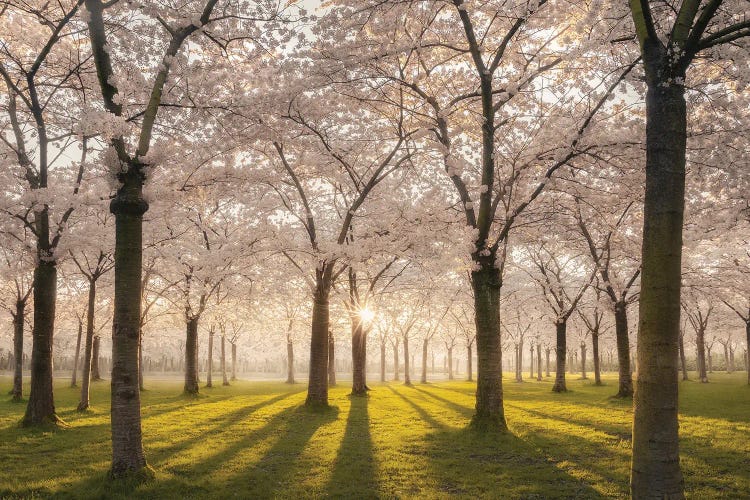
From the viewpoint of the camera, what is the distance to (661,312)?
16.6 ft

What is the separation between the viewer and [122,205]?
7.88 m

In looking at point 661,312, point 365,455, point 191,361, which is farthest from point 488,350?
point 191,361

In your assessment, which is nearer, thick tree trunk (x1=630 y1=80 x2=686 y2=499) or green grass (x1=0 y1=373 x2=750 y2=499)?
thick tree trunk (x1=630 y1=80 x2=686 y2=499)

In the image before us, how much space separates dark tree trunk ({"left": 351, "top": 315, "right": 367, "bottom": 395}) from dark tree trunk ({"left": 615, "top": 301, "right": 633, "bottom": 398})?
11892 mm

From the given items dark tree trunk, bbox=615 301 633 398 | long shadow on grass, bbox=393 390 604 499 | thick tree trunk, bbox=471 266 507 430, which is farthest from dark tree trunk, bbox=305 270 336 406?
dark tree trunk, bbox=615 301 633 398

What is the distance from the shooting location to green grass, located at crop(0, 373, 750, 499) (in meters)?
7.47

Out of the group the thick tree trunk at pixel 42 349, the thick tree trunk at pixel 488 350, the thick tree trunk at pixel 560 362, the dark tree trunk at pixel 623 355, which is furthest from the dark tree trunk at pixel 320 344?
the thick tree trunk at pixel 560 362

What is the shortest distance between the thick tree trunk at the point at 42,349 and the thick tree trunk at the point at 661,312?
14.3m

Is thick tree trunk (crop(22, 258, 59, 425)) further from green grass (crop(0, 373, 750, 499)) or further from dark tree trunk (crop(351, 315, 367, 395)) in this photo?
dark tree trunk (crop(351, 315, 367, 395))

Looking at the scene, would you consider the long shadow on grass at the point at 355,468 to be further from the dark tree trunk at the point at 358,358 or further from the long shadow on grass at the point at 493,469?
the dark tree trunk at the point at 358,358

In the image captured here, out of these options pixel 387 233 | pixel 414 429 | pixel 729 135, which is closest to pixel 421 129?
pixel 387 233

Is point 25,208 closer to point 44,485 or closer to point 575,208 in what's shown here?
point 44,485

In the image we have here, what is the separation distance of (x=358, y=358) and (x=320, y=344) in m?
7.64

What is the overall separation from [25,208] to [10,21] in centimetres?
538
